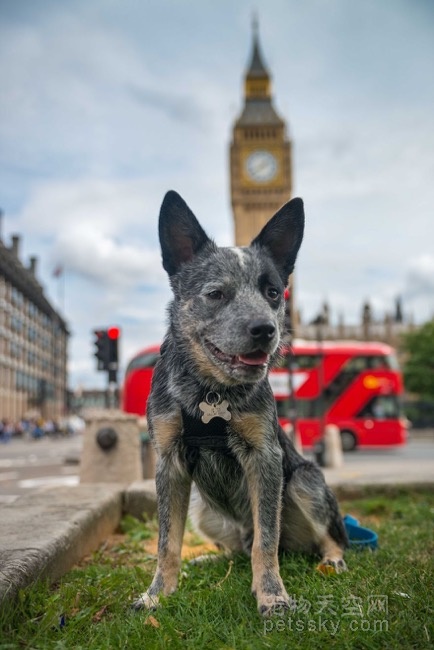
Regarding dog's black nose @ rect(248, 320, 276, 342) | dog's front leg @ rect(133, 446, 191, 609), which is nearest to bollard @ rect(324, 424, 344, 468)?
dog's front leg @ rect(133, 446, 191, 609)

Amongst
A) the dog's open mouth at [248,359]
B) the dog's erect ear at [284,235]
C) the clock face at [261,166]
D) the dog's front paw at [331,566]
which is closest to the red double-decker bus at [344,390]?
the dog's front paw at [331,566]

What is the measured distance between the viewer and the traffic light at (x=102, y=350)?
36.6 feet

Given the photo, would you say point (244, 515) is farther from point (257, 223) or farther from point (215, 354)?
point (257, 223)

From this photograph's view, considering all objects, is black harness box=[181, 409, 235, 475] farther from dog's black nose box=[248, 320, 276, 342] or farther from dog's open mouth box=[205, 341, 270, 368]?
dog's black nose box=[248, 320, 276, 342]

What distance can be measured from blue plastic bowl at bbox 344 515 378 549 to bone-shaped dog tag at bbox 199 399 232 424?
5.19 feet

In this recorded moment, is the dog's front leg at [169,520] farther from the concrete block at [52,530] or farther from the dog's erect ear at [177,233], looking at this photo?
the dog's erect ear at [177,233]

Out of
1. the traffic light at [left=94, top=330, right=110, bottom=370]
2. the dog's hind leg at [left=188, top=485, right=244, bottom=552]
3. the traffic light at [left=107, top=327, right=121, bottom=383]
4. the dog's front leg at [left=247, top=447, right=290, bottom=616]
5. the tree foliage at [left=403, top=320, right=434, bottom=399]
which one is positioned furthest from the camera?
the tree foliage at [left=403, top=320, right=434, bottom=399]

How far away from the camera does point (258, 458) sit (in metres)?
2.66

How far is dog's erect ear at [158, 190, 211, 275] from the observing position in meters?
2.86

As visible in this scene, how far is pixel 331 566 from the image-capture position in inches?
117

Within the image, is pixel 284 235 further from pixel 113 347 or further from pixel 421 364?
pixel 421 364

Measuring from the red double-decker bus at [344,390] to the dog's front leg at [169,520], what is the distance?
16.8 meters

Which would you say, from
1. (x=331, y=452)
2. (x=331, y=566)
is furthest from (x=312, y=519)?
(x=331, y=452)

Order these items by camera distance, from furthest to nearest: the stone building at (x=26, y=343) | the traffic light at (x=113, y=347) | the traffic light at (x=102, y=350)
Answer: the stone building at (x=26, y=343), the traffic light at (x=102, y=350), the traffic light at (x=113, y=347)
